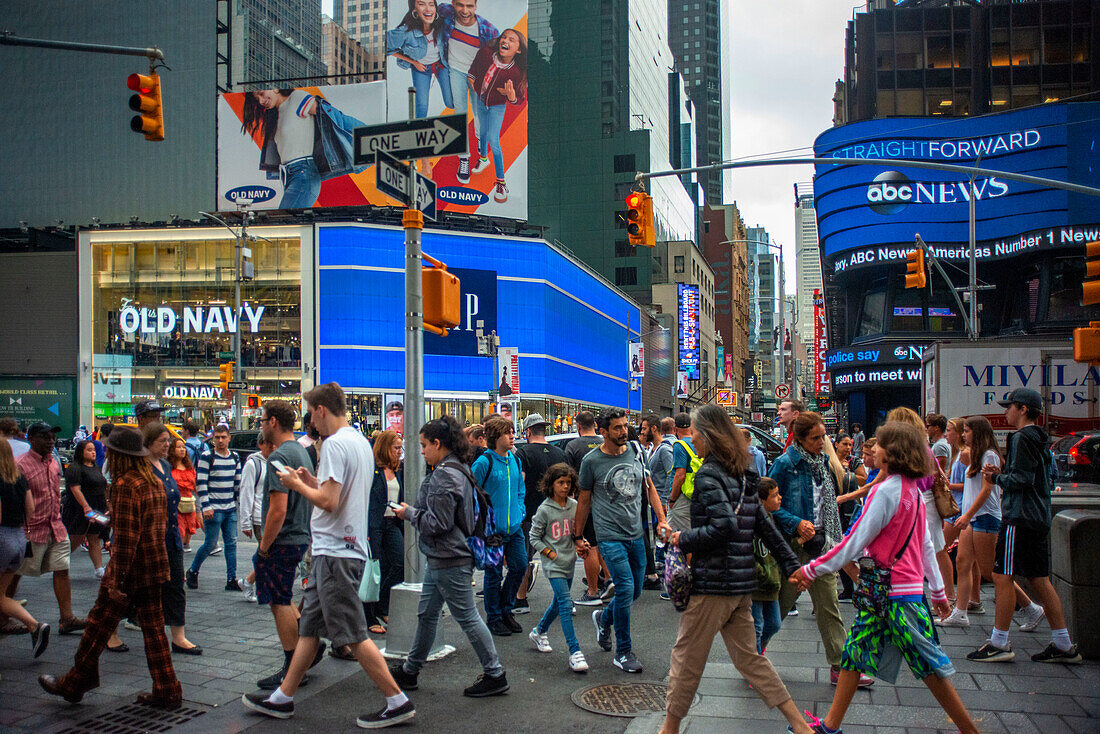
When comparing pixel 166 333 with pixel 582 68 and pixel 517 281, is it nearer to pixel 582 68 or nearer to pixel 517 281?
pixel 517 281

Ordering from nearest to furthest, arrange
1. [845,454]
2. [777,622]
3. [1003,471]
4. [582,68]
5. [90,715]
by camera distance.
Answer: [90,715] < [777,622] < [1003,471] < [845,454] < [582,68]

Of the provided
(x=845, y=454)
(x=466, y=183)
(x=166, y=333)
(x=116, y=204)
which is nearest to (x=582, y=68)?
(x=466, y=183)

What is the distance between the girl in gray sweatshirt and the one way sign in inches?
128

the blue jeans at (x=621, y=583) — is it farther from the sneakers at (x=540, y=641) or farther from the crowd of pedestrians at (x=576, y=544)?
the sneakers at (x=540, y=641)

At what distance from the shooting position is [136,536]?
5789 millimetres

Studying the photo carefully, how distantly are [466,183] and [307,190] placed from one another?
11003 mm

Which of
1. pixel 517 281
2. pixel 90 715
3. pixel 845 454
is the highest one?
pixel 517 281

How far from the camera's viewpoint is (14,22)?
7919cm

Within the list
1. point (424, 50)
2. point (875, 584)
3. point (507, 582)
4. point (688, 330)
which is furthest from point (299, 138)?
point (875, 584)

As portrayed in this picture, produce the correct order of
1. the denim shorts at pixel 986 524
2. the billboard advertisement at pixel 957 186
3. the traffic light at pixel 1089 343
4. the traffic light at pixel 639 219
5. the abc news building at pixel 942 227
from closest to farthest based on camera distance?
1. the denim shorts at pixel 986 524
2. the traffic light at pixel 1089 343
3. the traffic light at pixel 639 219
4. the abc news building at pixel 942 227
5. the billboard advertisement at pixel 957 186

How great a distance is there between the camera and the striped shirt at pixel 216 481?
1036 cm

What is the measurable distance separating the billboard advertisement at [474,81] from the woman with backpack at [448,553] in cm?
5510

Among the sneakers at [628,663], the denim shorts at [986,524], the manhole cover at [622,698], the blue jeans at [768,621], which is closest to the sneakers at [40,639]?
the manhole cover at [622,698]

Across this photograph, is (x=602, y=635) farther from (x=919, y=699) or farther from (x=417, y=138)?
(x=417, y=138)
